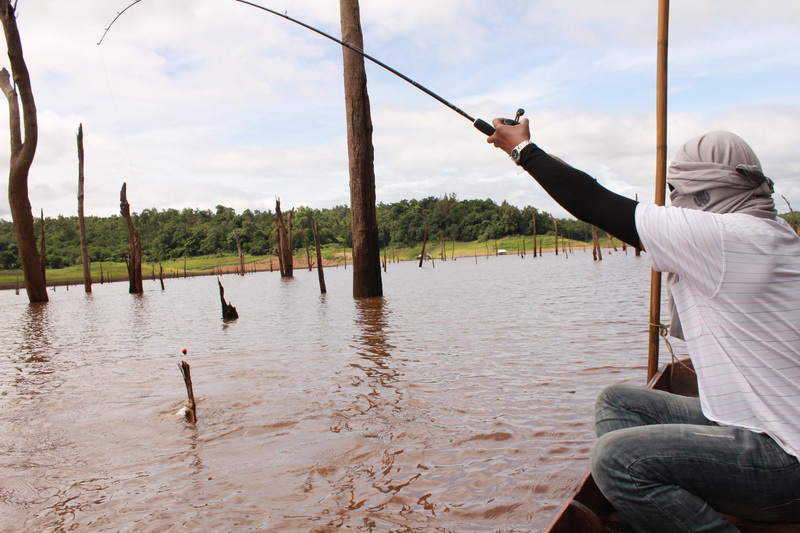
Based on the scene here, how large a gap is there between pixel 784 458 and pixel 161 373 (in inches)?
284

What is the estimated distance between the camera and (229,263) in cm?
8662

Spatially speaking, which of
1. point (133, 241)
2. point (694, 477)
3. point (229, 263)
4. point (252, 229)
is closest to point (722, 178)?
point (694, 477)

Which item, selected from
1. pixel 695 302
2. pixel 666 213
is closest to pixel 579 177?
pixel 666 213

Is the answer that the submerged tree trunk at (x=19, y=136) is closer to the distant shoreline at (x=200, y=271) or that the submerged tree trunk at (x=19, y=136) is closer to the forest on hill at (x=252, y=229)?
the distant shoreline at (x=200, y=271)

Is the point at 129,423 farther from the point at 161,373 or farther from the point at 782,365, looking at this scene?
the point at 782,365

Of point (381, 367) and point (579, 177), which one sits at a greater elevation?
point (579, 177)

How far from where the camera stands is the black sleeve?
2164mm

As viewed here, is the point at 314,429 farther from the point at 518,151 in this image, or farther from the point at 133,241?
the point at 133,241

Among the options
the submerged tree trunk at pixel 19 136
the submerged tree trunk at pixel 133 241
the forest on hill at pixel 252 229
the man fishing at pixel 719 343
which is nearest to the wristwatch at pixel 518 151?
the man fishing at pixel 719 343

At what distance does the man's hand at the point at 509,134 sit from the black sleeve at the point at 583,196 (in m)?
0.10

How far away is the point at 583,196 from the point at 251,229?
98.1 metres

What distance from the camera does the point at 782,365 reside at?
6.57 feet

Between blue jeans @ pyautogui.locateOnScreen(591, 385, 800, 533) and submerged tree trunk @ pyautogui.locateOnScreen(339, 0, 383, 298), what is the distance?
12350 mm

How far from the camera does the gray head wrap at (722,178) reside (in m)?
2.10
